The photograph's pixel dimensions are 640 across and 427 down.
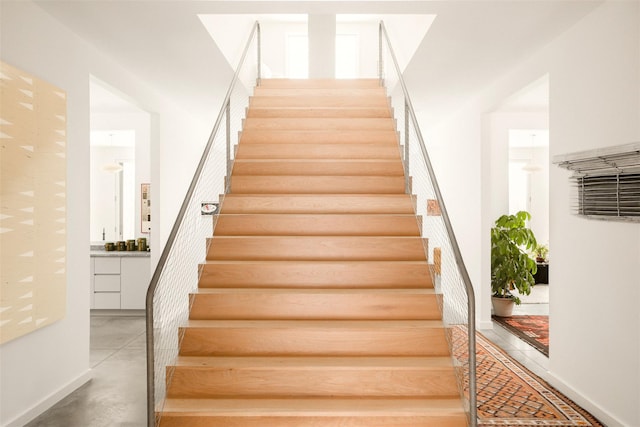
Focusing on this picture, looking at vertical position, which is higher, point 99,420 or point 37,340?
point 37,340

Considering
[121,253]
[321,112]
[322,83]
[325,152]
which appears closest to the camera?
[325,152]

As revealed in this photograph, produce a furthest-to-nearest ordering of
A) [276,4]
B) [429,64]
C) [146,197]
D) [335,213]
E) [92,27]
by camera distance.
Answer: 1. [146,197]
2. [429,64]
3. [335,213]
4. [92,27]
5. [276,4]

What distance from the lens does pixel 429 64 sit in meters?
4.34

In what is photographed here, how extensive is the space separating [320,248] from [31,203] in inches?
79.8

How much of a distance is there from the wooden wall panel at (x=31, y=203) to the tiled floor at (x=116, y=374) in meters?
0.65

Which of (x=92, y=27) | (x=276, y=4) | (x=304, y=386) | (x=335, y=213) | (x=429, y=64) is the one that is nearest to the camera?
(x=304, y=386)

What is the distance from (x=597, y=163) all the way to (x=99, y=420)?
3719mm

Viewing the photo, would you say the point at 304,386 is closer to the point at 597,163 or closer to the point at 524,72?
the point at 597,163

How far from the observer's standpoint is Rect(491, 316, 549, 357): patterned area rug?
4730 millimetres

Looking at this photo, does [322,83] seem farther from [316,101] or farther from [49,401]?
[49,401]

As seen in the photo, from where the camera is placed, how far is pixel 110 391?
135 inches

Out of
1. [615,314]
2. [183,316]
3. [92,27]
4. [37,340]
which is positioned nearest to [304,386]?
[183,316]

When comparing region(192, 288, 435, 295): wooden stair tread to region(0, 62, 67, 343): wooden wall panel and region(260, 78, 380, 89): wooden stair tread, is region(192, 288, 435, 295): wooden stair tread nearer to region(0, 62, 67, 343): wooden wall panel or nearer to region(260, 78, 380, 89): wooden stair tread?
region(0, 62, 67, 343): wooden wall panel

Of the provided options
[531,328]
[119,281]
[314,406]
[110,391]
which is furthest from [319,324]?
[119,281]
